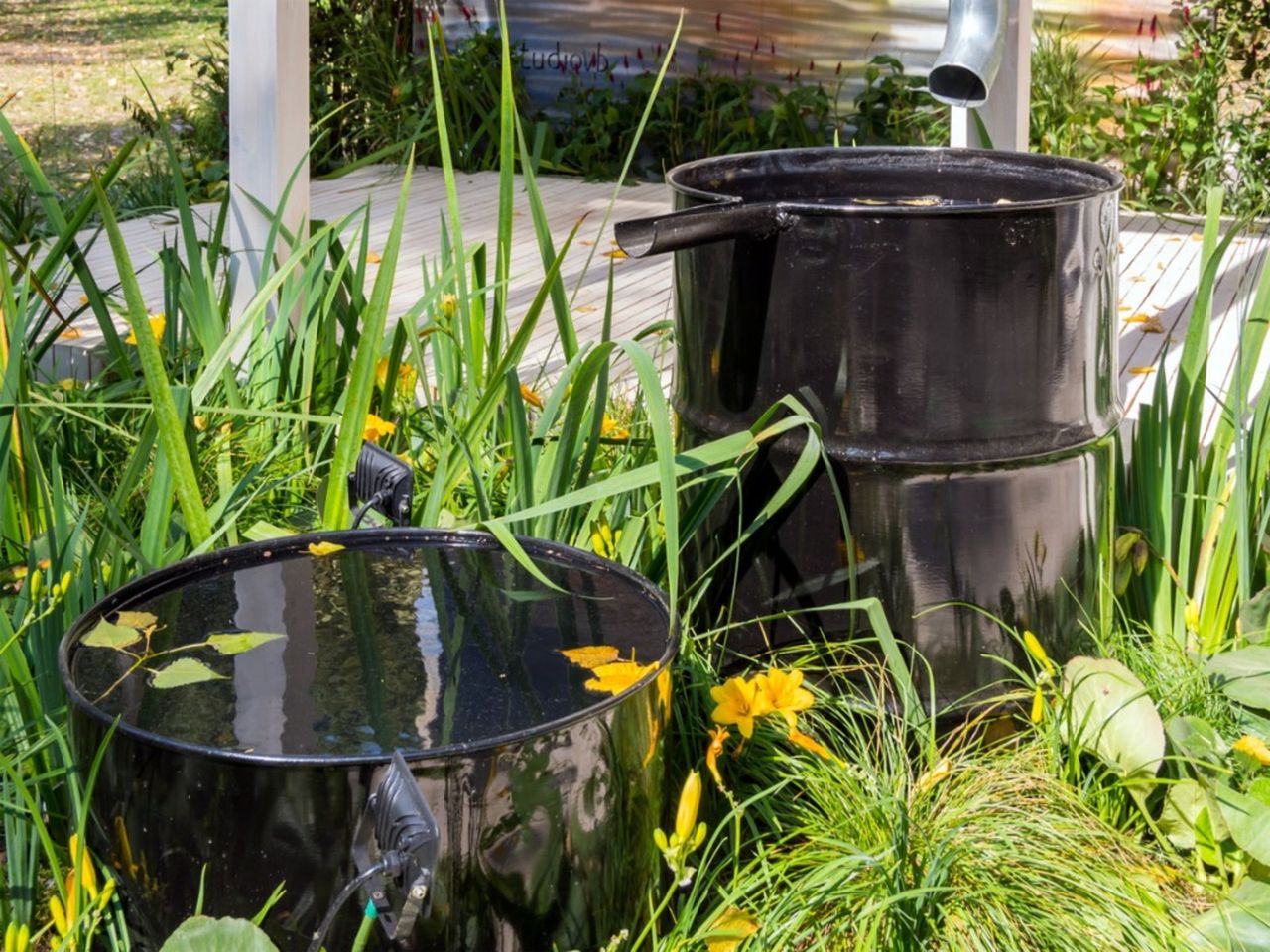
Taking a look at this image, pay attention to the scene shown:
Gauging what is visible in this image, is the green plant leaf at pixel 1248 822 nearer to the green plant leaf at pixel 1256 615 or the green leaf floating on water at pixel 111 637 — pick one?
the green plant leaf at pixel 1256 615

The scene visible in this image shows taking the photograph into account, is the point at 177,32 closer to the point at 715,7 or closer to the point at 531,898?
the point at 715,7

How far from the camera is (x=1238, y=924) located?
1581 mm

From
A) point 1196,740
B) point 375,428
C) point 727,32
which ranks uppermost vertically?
point 727,32

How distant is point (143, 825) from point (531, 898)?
32 centimetres

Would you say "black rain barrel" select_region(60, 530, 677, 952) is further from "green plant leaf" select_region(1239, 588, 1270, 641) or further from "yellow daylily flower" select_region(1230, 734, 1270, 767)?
"green plant leaf" select_region(1239, 588, 1270, 641)

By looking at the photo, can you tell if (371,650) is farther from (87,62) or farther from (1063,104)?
(87,62)

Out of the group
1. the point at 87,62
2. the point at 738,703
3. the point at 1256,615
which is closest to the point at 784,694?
the point at 738,703

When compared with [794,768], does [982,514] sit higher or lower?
higher

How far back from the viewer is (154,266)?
16.1 ft

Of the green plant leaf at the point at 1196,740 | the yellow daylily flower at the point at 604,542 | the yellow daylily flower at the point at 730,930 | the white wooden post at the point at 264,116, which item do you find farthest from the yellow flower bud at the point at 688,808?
the white wooden post at the point at 264,116

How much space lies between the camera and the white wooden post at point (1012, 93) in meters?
3.02

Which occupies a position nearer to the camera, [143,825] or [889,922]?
[143,825]

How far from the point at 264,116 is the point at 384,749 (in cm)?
199

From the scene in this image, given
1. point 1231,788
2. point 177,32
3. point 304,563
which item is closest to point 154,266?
point 304,563
